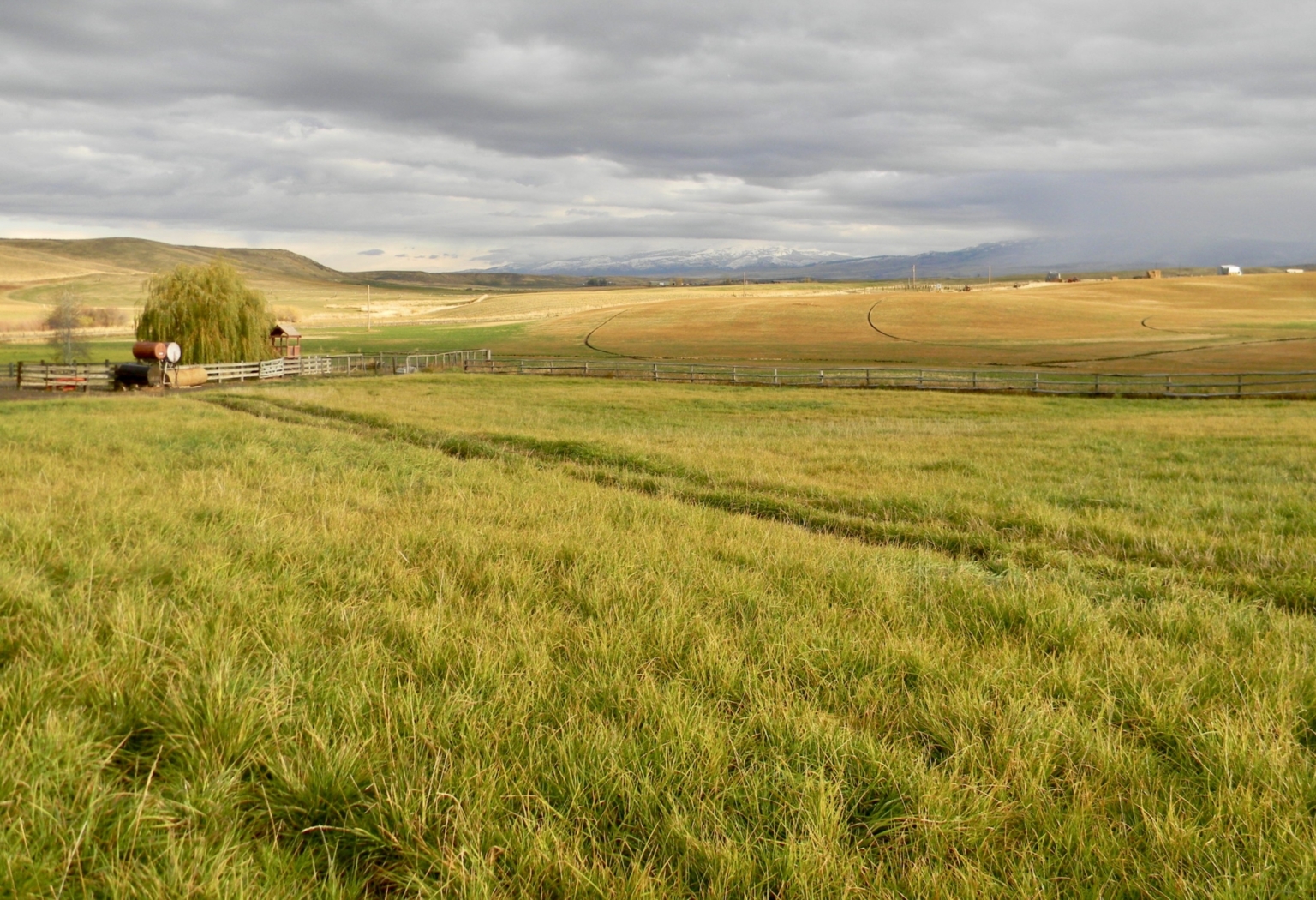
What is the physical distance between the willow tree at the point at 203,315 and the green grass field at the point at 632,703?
164 ft

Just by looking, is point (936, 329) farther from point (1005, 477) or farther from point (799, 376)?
point (1005, 477)

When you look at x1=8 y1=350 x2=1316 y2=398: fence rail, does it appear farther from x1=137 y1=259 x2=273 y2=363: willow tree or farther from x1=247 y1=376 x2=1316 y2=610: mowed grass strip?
x1=247 y1=376 x2=1316 y2=610: mowed grass strip

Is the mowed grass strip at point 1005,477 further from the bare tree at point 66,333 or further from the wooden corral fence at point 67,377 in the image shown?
the bare tree at point 66,333

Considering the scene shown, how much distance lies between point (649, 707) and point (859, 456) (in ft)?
45.1

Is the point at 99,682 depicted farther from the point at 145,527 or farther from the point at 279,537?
the point at 145,527

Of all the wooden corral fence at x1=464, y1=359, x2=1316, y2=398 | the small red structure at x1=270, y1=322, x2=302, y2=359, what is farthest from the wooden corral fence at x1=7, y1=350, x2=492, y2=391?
the wooden corral fence at x1=464, y1=359, x2=1316, y2=398

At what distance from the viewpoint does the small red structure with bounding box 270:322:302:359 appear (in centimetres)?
6194

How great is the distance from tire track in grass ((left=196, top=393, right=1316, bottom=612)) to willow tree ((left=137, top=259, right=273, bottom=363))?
43802 millimetres

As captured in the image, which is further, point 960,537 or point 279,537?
point 960,537

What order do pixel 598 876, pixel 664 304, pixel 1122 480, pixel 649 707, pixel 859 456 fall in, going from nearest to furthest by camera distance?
1. pixel 598 876
2. pixel 649 707
3. pixel 1122 480
4. pixel 859 456
5. pixel 664 304

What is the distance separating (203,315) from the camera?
54.2 meters

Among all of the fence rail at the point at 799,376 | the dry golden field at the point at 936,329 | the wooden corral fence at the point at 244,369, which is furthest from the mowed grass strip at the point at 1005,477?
the dry golden field at the point at 936,329

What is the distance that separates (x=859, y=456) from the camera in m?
17.0

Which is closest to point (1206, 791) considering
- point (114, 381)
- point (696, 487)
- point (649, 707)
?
point (649, 707)
